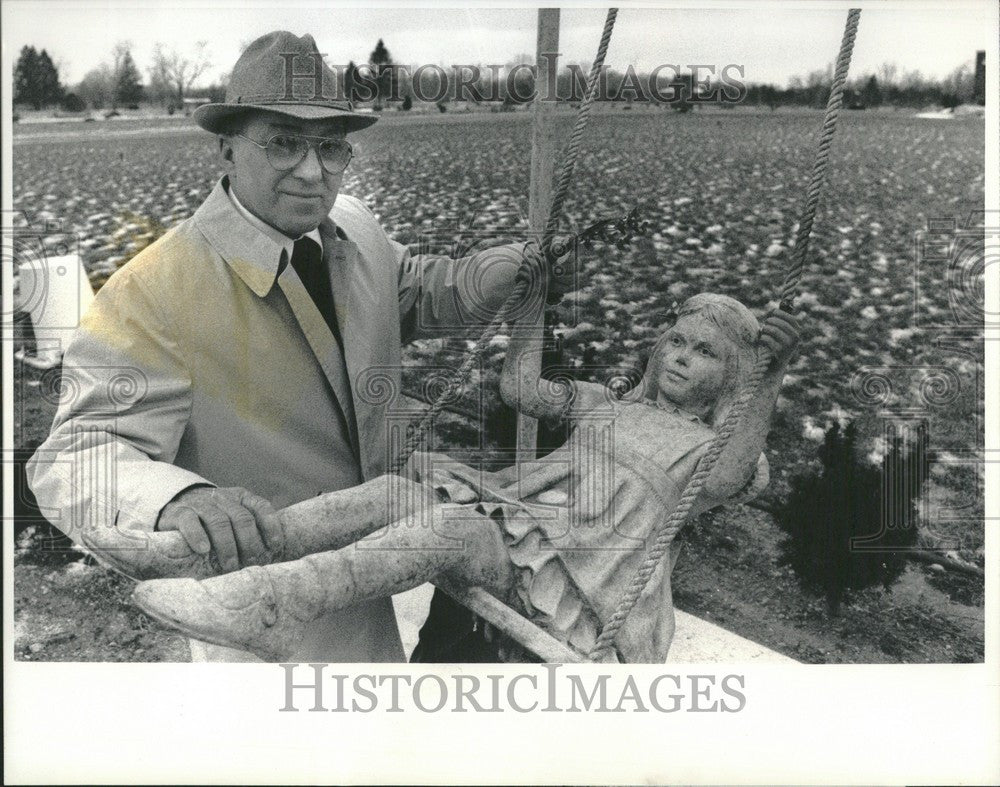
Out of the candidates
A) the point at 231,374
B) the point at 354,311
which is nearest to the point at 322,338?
the point at 354,311

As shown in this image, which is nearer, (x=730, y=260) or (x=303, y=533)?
(x=303, y=533)

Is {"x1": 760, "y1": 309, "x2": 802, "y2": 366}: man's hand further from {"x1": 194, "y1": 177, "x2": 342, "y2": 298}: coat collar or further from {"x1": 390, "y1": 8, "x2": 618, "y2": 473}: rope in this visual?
{"x1": 194, "y1": 177, "x2": 342, "y2": 298}: coat collar

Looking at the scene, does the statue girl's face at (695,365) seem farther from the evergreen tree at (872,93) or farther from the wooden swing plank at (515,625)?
the evergreen tree at (872,93)

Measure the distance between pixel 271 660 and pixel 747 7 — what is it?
7.47 feet

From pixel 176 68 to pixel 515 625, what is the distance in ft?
6.21

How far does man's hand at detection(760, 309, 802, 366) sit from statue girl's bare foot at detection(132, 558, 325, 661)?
4.37 ft

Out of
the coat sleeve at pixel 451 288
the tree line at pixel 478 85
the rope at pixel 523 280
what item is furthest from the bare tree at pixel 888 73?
the coat sleeve at pixel 451 288

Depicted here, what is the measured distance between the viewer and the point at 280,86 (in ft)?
10.0

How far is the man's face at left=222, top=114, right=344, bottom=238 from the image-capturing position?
3.04m

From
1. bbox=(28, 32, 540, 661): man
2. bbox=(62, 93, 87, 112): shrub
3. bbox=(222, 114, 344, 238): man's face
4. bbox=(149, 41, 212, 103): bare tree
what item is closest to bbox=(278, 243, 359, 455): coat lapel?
bbox=(28, 32, 540, 661): man

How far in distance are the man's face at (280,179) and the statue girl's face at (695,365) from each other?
1036mm

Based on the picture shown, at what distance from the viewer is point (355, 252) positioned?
10.6ft

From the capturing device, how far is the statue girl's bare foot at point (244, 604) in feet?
8.65
